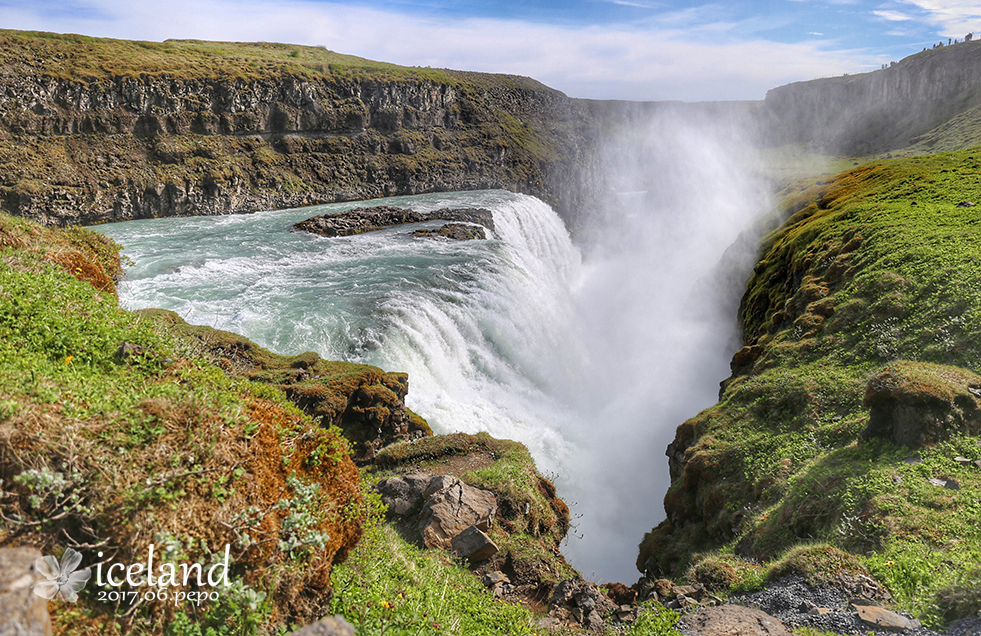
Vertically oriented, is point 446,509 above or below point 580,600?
above

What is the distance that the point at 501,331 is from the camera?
2355cm

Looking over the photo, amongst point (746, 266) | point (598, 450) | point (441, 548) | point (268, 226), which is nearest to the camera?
point (441, 548)

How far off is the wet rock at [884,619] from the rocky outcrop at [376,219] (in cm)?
Result: 3651

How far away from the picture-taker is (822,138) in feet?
393

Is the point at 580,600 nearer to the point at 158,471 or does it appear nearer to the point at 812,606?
the point at 812,606

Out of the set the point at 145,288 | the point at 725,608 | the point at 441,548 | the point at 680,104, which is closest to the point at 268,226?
the point at 145,288

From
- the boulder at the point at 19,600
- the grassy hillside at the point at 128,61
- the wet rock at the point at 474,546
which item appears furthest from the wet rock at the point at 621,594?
the grassy hillside at the point at 128,61

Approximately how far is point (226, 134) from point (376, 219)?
36.5m

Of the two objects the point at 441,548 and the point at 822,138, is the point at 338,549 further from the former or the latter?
the point at 822,138

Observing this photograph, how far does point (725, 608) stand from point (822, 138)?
143 m

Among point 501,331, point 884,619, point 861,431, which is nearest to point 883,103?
point 501,331

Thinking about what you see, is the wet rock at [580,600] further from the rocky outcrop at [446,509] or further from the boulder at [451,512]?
the boulder at [451,512]

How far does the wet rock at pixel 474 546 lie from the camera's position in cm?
855

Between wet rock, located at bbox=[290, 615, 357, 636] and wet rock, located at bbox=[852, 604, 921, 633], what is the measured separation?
6.47 m
